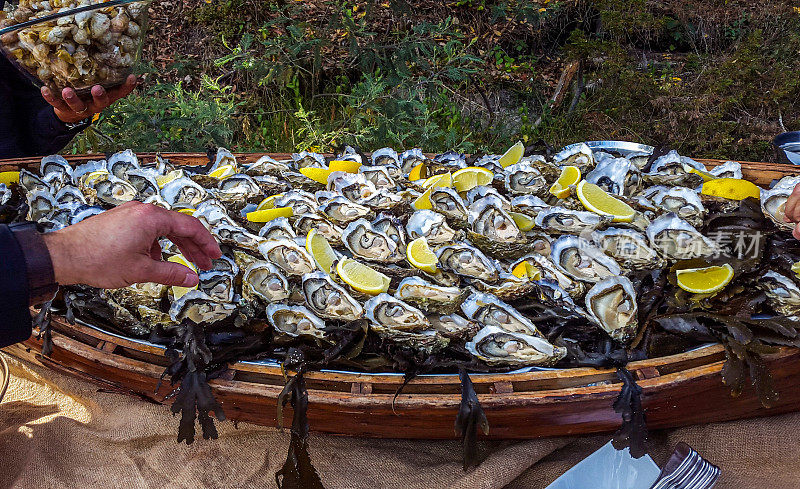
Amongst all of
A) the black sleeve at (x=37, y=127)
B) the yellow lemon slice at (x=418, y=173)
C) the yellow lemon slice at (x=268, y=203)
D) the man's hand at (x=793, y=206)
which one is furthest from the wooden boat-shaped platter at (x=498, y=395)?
the black sleeve at (x=37, y=127)

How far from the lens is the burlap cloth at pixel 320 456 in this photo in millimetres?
979

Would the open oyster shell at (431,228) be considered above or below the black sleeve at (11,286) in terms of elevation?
below

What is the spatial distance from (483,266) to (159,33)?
12.0 feet

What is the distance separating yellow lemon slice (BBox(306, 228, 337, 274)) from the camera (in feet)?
3.49

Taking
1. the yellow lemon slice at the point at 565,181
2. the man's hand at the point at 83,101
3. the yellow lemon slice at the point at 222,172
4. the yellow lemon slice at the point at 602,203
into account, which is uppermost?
the man's hand at the point at 83,101

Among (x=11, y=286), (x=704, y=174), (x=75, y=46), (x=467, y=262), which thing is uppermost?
(x=75, y=46)

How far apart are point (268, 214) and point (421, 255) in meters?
0.36

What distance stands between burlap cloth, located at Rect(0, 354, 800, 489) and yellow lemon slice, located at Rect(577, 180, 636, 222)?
0.40 metres

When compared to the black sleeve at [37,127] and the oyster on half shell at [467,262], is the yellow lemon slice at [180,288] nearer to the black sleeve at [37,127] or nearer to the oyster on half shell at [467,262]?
the oyster on half shell at [467,262]

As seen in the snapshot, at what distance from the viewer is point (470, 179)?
1318 millimetres

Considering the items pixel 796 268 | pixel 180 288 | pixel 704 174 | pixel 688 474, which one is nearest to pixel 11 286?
pixel 180 288

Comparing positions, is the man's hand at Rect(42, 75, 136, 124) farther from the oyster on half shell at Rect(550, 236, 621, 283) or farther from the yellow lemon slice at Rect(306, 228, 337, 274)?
the oyster on half shell at Rect(550, 236, 621, 283)

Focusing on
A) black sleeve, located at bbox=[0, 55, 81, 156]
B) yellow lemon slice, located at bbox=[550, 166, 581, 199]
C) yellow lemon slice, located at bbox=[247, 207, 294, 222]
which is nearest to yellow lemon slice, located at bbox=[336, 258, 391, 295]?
yellow lemon slice, located at bbox=[247, 207, 294, 222]

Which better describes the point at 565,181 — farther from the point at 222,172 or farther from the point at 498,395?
the point at 222,172
